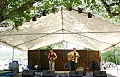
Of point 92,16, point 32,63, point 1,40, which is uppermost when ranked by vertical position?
point 92,16

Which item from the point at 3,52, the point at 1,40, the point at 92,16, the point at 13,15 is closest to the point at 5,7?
the point at 13,15

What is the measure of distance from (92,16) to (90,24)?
1249mm

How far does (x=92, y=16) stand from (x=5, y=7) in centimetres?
399

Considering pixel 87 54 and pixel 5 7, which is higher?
Result: pixel 5 7

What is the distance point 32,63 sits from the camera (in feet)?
47.6

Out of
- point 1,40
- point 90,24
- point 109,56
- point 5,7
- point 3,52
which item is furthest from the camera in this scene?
point 109,56

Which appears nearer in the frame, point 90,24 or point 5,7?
point 5,7

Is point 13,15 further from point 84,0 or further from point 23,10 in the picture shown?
point 84,0

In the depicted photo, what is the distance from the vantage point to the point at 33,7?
637cm

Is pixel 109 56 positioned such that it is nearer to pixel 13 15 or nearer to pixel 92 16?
pixel 92 16

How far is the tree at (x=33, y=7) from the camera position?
4949 millimetres

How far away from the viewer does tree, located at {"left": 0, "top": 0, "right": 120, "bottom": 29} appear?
495 cm

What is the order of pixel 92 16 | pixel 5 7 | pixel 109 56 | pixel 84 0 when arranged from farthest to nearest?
pixel 109 56 → pixel 92 16 → pixel 84 0 → pixel 5 7

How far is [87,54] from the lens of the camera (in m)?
14.4
